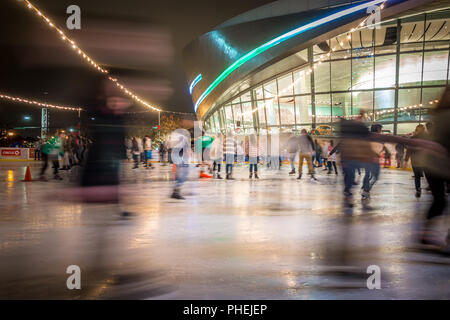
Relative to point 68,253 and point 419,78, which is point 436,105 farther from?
point 419,78

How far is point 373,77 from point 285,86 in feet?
23.7

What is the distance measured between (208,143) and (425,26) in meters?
20.8

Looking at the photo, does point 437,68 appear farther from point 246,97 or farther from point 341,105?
point 246,97

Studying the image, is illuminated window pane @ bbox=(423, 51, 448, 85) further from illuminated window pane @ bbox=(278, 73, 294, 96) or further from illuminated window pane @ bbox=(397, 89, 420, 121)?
illuminated window pane @ bbox=(278, 73, 294, 96)

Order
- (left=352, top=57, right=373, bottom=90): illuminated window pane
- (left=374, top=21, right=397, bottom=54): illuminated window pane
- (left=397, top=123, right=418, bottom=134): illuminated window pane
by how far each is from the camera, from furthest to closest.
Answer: (left=352, top=57, right=373, bottom=90): illuminated window pane, (left=374, top=21, right=397, bottom=54): illuminated window pane, (left=397, top=123, right=418, bottom=134): illuminated window pane

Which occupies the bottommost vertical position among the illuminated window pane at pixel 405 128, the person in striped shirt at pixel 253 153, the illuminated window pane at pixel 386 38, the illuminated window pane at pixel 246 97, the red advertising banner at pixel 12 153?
the person in striped shirt at pixel 253 153

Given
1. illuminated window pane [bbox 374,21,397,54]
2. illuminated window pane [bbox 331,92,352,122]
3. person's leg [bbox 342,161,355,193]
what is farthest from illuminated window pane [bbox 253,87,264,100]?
person's leg [bbox 342,161,355,193]

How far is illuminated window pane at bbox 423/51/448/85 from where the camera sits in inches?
1035

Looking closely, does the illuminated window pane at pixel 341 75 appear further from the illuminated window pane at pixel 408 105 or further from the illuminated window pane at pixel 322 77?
the illuminated window pane at pixel 408 105

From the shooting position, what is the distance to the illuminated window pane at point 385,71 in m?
27.6

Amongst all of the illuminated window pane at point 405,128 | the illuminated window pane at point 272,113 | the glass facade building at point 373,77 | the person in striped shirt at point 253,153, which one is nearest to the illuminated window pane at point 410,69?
the glass facade building at point 373,77

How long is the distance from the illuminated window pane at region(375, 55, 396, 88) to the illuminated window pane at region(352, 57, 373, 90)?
0.42m

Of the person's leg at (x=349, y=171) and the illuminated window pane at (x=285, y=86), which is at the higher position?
the illuminated window pane at (x=285, y=86)

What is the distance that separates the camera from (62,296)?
8.11 feet
